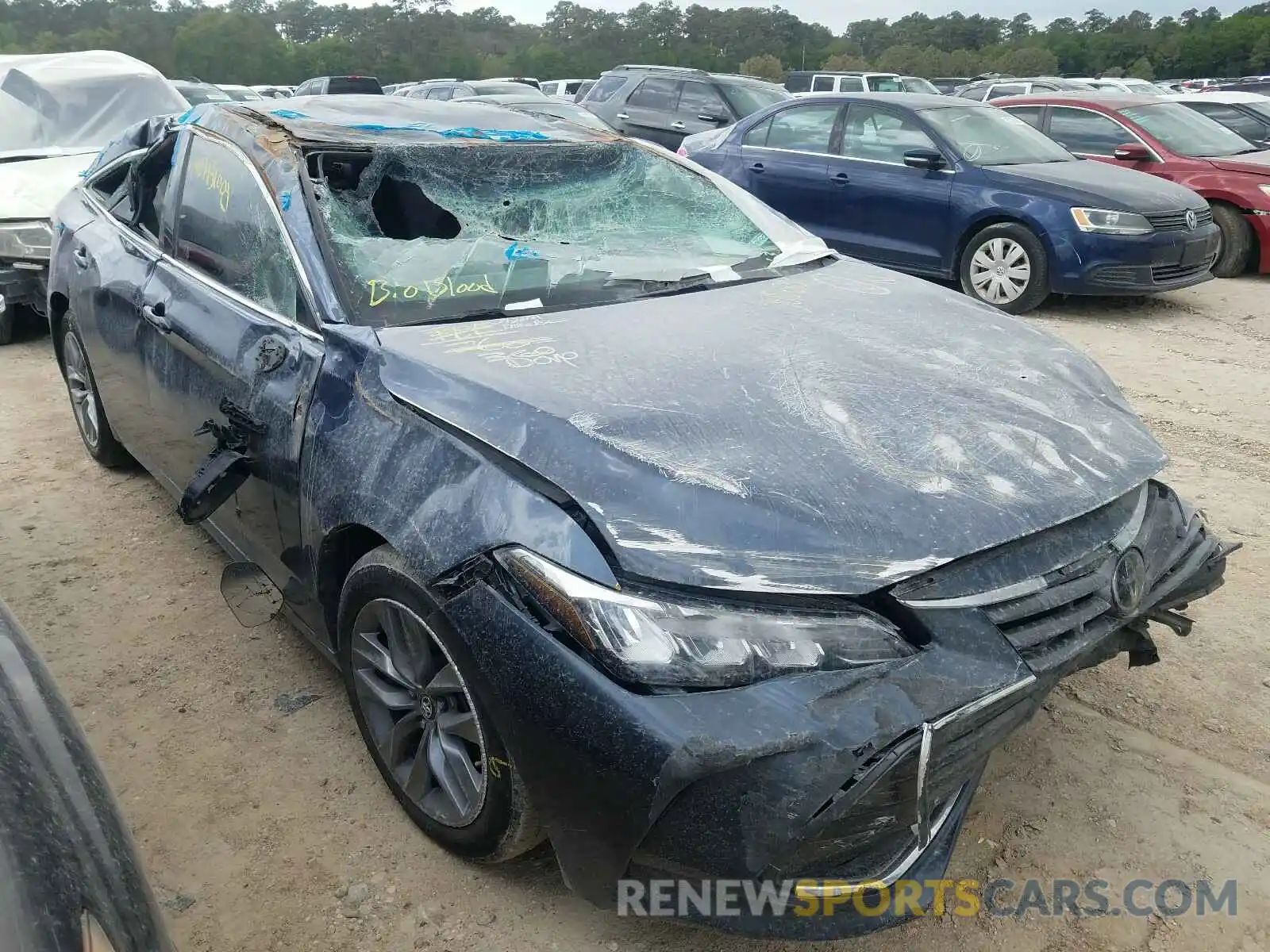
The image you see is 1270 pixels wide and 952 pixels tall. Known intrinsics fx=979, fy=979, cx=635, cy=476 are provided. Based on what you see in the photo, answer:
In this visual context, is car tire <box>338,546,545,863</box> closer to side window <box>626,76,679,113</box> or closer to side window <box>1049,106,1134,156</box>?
side window <box>1049,106,1134,156</box>

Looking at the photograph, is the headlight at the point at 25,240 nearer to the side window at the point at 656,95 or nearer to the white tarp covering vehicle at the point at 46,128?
the white tarp covering vehicle at the point at 46,128

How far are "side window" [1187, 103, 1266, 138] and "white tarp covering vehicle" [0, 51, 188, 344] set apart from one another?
35.0ft

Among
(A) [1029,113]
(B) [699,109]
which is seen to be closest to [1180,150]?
(A) [1029,113]

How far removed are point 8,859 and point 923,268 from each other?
757 cm

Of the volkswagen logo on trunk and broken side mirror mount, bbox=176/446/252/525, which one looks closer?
the volkswagen logo on trunk

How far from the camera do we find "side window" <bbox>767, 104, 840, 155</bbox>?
834 centimetres

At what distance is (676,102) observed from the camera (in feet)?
40.8

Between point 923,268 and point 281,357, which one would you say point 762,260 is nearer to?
point 281,357

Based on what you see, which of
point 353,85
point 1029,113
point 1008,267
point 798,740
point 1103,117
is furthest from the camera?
point 353,85

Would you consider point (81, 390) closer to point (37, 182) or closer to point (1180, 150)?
point (37, 182)

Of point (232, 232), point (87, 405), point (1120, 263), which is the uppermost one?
point (232, 232)

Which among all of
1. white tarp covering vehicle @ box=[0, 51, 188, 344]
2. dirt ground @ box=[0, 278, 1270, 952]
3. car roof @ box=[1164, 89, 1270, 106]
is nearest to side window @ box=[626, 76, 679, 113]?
car roof @ box=[1164, 89, 1270, 106]

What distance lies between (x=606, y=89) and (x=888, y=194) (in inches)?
272

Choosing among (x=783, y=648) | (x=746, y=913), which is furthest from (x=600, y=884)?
(x=783, y=648)
